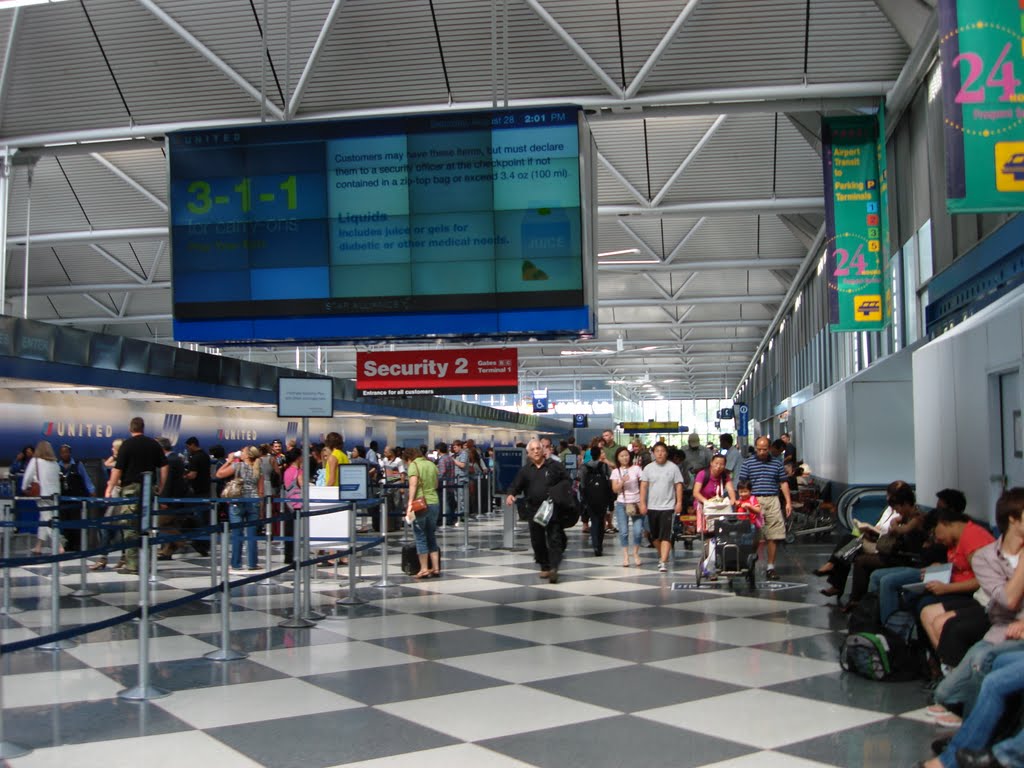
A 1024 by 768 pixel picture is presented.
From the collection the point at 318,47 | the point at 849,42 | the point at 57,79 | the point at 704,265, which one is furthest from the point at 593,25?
the point at 704,265

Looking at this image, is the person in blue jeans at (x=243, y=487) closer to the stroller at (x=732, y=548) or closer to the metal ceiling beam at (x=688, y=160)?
the stroller at (x=732, y=548)

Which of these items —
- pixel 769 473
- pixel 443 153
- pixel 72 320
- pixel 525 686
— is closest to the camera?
pixel 525 686

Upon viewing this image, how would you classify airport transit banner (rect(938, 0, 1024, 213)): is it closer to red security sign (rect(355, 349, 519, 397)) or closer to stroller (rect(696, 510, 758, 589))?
stroller (rect(696, 510, 758, 589))

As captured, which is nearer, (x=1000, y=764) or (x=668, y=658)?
(x=1000, y=764)

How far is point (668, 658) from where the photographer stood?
769 cm

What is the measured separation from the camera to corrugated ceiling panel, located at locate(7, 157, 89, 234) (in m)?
25.5

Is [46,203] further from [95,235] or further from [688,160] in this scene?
[688,160]

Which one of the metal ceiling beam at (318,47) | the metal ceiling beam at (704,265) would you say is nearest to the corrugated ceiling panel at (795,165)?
the metal ceiling beam at (704,265)

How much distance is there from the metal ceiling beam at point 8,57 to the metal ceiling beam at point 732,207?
42.2ft

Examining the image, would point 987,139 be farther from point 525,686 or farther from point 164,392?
point 164,392

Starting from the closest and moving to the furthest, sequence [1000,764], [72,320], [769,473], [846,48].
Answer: [1000,764] → [769,473] → [846,48] → [72,320]

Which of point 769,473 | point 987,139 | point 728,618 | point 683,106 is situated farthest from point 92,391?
point 987,139

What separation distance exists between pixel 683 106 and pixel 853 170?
10.6ft

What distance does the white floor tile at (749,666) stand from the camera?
697 centimetres
